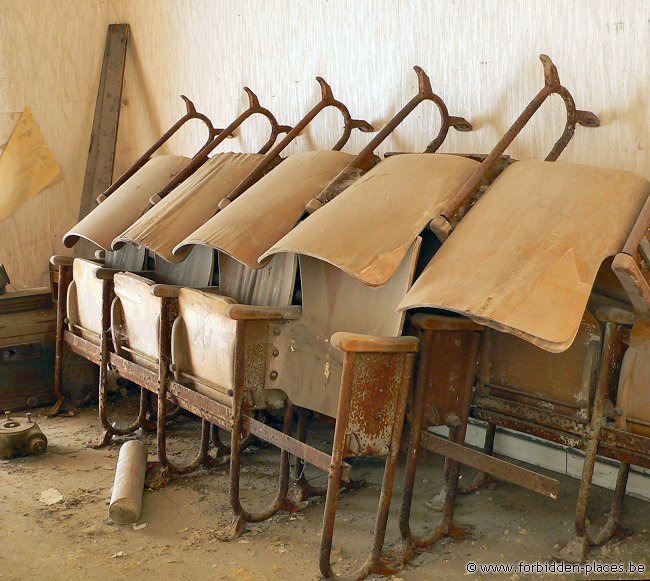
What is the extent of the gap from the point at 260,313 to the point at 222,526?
76cm

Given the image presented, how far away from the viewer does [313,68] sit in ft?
12.7

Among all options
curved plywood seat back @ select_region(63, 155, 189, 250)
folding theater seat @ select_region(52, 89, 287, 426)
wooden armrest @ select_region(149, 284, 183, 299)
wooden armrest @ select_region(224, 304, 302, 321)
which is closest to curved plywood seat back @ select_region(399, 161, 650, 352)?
wooden armrest @ select_region(224, 304, 302, 321)

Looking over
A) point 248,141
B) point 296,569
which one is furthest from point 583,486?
point 248,141

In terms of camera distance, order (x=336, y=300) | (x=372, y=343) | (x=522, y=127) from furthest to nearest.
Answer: (x=336, y=300) < (x=522, y=127) < (x=372, y=343)

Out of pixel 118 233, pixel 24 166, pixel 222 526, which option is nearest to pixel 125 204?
pixel 118 233

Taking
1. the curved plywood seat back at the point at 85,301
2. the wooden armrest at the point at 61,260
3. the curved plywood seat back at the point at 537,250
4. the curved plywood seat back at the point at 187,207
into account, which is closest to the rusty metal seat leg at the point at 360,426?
the curved plywood seat back at the point at 537,250

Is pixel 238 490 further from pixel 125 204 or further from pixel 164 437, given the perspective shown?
pixel 125 204

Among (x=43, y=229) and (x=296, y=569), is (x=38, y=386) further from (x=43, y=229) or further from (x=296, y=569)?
(x=296, y=569)

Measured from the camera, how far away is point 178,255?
3.22m

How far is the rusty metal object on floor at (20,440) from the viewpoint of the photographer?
3.53 m

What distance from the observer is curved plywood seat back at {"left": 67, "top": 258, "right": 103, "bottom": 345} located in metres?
3.72

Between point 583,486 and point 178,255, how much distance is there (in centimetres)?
170

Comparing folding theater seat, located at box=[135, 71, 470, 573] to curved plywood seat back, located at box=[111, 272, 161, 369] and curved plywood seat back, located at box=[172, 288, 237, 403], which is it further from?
curved plywood seat back, located at box=[111, 272, 161, 369]

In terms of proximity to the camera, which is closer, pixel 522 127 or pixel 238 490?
pixel 522 127
